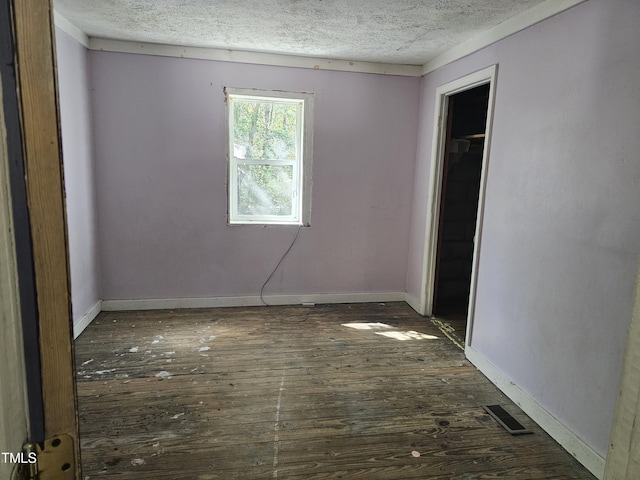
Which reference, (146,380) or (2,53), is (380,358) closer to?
(146,380)

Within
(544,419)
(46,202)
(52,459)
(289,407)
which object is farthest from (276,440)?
(46,202)

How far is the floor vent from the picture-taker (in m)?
2.28

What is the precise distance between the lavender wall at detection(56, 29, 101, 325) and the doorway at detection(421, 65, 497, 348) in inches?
128

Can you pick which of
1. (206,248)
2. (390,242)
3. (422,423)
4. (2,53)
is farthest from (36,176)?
(390,242)

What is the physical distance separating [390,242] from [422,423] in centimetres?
235

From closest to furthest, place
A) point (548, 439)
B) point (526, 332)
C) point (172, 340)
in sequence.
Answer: point (548, 439) < point (526, 332) < point (172, 340)

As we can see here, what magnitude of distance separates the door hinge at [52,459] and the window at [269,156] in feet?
11.6

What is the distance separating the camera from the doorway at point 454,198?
3.75m

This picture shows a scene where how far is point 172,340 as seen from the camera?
3324 mm

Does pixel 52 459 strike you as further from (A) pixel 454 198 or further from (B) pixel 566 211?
(A) pixel 454 198

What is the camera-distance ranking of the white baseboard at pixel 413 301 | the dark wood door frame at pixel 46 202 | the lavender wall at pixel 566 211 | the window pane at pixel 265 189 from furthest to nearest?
the white baseboard at pixel 413 301, the window pane at pixel 265 189, the lavender wall at pixel 566 211, the dark wood door frame at pixel 46 202

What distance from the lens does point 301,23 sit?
2.95 meters

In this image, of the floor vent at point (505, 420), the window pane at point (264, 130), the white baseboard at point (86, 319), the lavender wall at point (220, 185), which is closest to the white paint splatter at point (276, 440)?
the floor vent at point (505, 420)

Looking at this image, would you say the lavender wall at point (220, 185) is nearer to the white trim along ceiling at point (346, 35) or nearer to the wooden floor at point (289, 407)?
the white trim along ceiling at point (346, 35)
